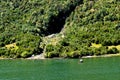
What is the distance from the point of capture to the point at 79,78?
479ft

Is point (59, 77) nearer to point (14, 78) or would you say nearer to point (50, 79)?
point (50, 79)

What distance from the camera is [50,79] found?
150 metres

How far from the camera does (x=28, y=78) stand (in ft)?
512

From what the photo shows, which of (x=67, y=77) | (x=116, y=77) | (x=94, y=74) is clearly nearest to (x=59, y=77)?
(x=67, y=77)

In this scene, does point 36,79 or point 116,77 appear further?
point 36,79

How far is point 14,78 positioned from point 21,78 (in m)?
2.58

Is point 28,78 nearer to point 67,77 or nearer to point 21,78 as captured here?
point 21,78

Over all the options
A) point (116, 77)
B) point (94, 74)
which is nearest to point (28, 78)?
point (94, 74)

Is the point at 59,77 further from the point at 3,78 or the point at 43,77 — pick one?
the point at 3,78

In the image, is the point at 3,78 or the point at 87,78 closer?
the point at 87,78

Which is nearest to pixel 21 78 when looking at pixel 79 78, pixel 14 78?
pixel 14 78

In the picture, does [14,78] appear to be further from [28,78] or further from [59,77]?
[59,77]

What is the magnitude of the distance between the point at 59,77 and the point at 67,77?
10.6 feet

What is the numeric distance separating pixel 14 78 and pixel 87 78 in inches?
1159
